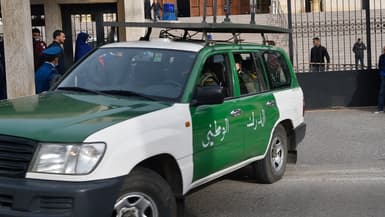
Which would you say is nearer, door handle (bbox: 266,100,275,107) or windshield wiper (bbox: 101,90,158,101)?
windshield wiper (bbox: 101,90,158,101)

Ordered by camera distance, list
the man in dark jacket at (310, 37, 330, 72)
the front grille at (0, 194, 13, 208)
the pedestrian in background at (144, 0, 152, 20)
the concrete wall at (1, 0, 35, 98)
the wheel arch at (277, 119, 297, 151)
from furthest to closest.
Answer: the man in dark jacket at (310, 37, 330, 72), the pedestrian in background at (144, 0, 152, 20), the concrete wall at (1, 0, 35, 98), the wheel arch at (277, 119, 297, 151), the front grille at (0, 194, 13, 208)

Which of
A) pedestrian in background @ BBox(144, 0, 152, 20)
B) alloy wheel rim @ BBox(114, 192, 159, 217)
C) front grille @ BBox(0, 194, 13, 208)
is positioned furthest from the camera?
pedestrian in background @ BBox(144, 0, 152, 20)

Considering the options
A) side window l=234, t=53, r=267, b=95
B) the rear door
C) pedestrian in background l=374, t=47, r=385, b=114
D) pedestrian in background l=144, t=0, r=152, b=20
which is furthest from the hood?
pedestrian in background l=374, t=47, r=385, b=114

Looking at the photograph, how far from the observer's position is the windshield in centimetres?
550

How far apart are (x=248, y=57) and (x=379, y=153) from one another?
3.45 metres

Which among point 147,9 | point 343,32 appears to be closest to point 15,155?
point 147,9

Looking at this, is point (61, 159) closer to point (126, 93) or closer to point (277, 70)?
point (126, 93)

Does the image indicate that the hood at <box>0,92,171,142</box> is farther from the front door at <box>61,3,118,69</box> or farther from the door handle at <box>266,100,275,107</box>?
the front door at <box>61,3,118,69</box>

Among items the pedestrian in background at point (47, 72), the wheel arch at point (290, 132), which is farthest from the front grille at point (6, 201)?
the wheel arch at point (290, 132)

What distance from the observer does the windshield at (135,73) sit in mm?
5504

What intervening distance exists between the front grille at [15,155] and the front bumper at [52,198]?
3.4 inches

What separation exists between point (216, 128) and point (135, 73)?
Result: 956mm

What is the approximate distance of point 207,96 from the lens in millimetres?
5352

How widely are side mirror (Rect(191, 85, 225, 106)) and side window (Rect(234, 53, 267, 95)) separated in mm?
1087
